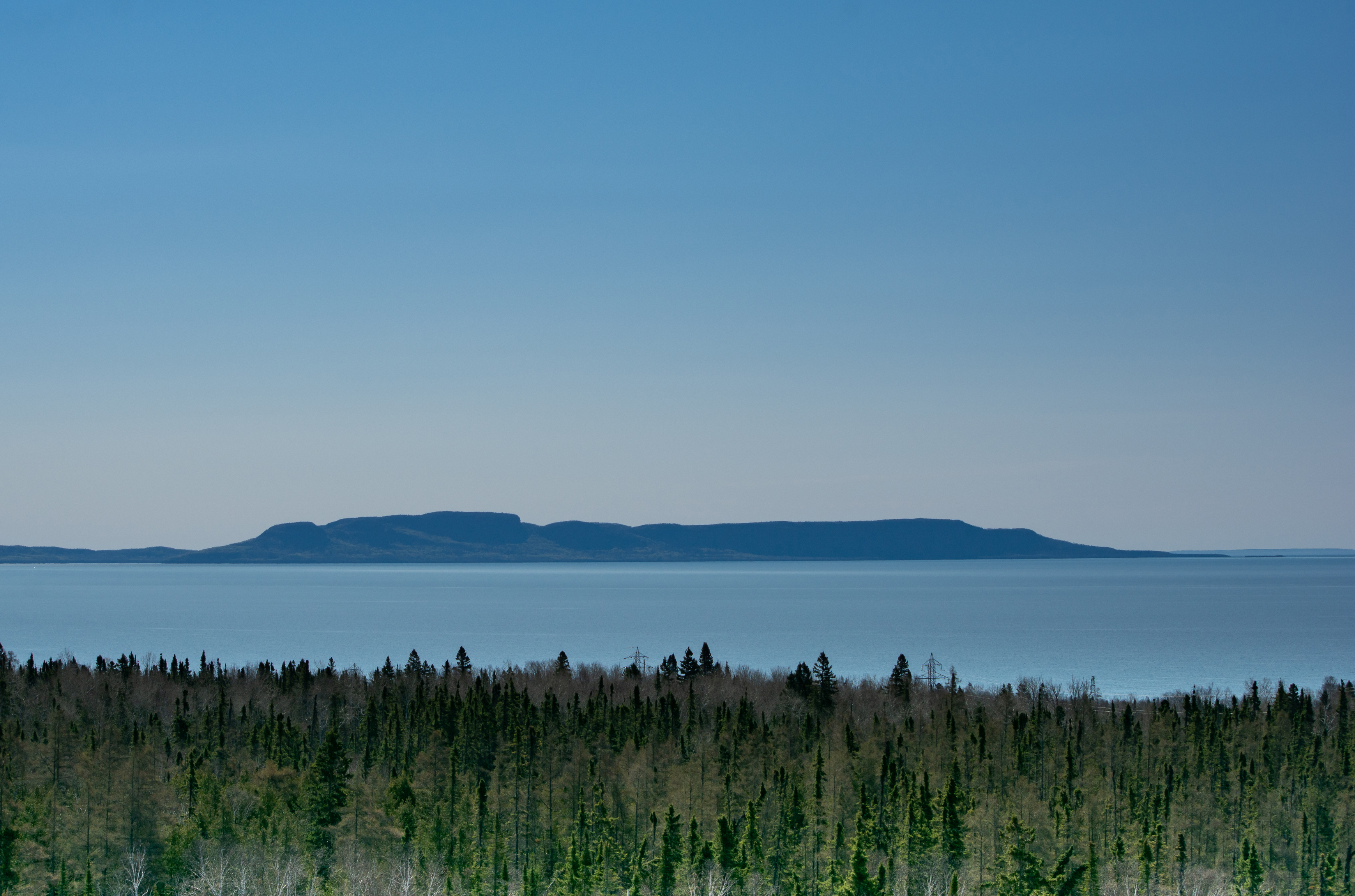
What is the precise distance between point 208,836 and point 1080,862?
5771 cm

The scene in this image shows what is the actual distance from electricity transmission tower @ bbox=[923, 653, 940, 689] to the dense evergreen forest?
20861 millimetres

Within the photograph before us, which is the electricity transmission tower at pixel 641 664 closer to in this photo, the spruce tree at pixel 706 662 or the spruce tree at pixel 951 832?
the spruce tree at pixel 706 662

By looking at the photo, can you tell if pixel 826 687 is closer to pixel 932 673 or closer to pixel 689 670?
pixel 932 673

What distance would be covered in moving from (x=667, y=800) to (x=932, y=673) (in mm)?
66755

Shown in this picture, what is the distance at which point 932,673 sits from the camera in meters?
141

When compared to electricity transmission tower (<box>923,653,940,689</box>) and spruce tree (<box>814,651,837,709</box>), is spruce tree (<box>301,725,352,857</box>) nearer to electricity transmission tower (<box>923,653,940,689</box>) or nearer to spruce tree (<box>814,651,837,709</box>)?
spruce tree (<box>814,651,837,709</box>)

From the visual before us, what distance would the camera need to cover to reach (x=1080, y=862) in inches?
3041

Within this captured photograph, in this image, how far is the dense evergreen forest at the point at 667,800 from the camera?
68.9 metres

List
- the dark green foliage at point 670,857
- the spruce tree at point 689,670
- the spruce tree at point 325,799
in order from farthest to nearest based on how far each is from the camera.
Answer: the spruce tree at point 689,670 < the spruce tree at point 325,799 < the dark green foliage at point 670,857

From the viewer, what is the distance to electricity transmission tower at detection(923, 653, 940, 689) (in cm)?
13975

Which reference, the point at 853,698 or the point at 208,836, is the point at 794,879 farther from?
the point at 853,698

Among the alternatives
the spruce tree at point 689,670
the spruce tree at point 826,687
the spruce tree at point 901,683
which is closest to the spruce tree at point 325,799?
the spruce tree at point 826,687

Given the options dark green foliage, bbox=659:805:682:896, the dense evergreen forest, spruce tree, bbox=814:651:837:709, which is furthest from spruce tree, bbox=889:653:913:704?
dark green foliage, bbox=659:805:682:896

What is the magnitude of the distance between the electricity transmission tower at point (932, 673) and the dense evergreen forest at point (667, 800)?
20.9 m
